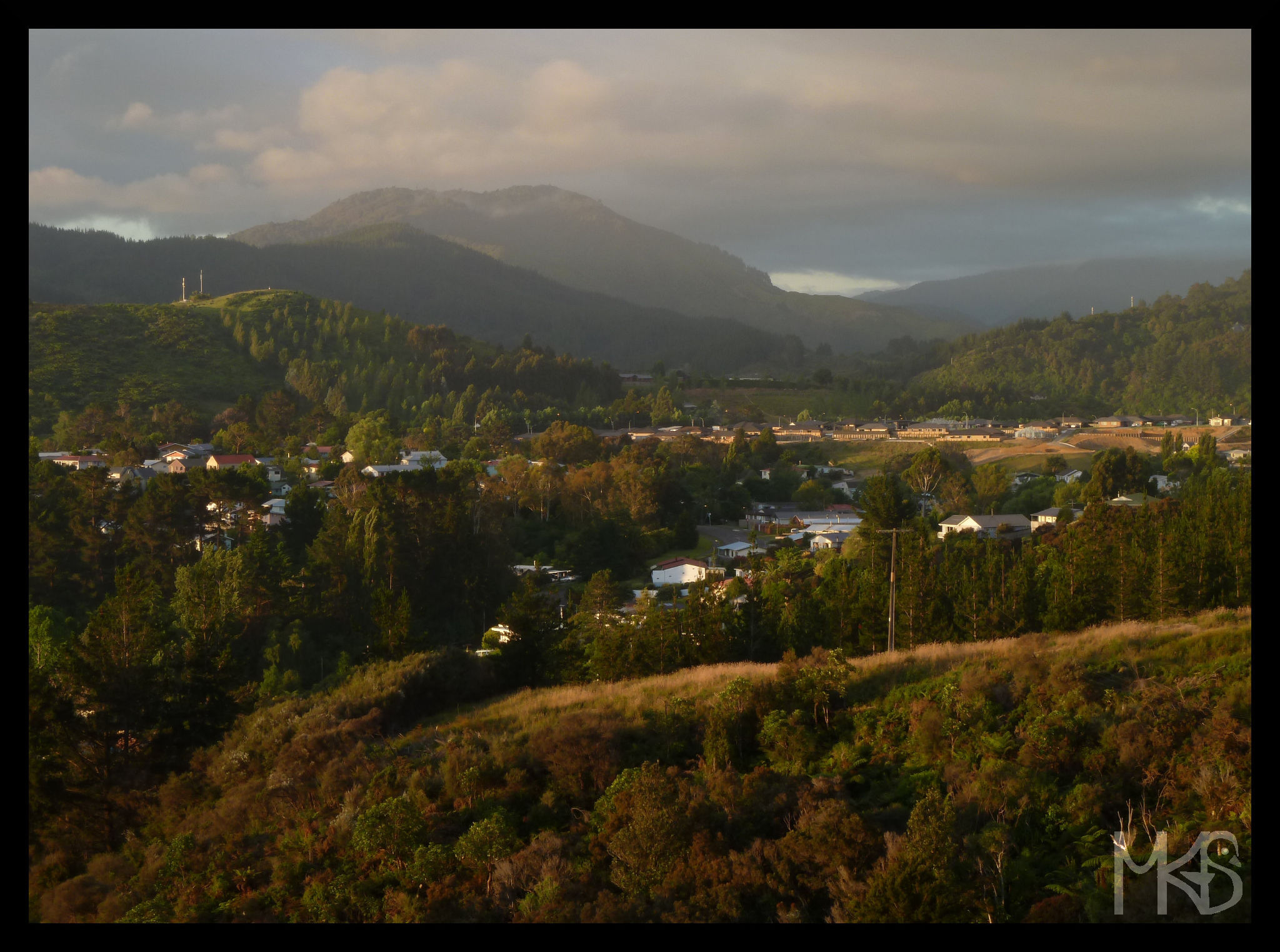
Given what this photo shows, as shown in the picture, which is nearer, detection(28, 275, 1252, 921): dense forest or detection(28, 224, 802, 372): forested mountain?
detection(28, 275, 1252, 921): dense forest

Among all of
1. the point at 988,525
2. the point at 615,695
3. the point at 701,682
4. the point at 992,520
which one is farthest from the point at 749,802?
the point at 992,520

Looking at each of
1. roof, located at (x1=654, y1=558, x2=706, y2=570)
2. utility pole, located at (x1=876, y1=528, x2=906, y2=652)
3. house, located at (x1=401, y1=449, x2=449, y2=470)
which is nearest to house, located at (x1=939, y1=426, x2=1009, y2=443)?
house, located at (x1=401, y1=449, x2=449, y2=470)

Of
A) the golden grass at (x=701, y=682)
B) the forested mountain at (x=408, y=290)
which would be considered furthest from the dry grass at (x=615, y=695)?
the forested mountain at (x=408, y=290)

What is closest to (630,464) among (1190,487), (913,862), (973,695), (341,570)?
(341,570)

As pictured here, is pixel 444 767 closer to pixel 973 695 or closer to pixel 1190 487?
pixel 973 695

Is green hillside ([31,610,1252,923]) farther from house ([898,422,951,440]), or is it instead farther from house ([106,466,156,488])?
house ([898,422,951,440])

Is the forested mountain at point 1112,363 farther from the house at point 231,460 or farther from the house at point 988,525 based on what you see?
the house at point 231,460
